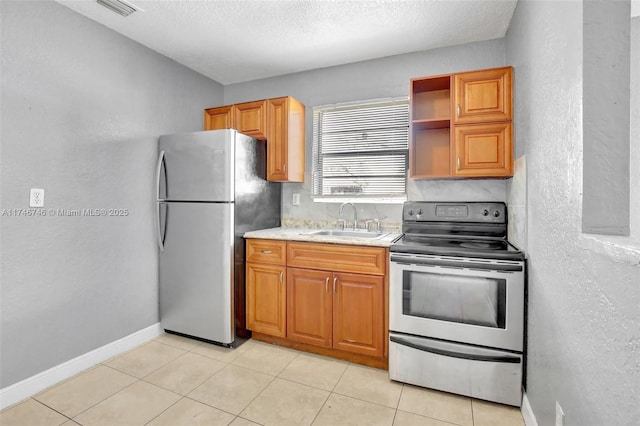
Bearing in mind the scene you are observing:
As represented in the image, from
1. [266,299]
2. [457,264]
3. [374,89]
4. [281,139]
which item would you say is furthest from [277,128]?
[457,264]

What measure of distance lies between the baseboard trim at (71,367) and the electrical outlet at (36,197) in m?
1.09

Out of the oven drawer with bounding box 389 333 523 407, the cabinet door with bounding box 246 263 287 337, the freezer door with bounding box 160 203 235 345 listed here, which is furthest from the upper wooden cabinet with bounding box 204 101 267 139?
the oven drawer with bounding box 389 333 523 407

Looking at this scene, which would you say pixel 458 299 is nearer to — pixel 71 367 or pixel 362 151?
pixel 362 151

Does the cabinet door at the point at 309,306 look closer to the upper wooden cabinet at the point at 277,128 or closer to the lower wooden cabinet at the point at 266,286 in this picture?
the lower wooden cabinet at the point at 266,286

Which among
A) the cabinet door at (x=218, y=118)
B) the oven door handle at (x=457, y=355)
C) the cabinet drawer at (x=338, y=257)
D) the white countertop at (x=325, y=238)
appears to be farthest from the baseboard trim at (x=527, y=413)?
the cabinet door at (x=218, y=118)

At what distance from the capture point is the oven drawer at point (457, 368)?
1.81 metres

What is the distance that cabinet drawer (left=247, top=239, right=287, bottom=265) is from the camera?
8.37 feet

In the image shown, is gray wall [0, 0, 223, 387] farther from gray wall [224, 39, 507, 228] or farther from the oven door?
the oven door

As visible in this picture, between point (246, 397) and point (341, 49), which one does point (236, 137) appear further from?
point (246, 397)

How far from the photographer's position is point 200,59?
300 cm

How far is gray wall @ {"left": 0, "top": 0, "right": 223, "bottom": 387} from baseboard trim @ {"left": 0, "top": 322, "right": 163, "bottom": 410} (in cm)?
4

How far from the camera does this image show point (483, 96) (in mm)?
2215

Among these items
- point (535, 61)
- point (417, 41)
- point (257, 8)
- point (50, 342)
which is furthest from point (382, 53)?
point (50, 342)

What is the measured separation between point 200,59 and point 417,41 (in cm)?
201
